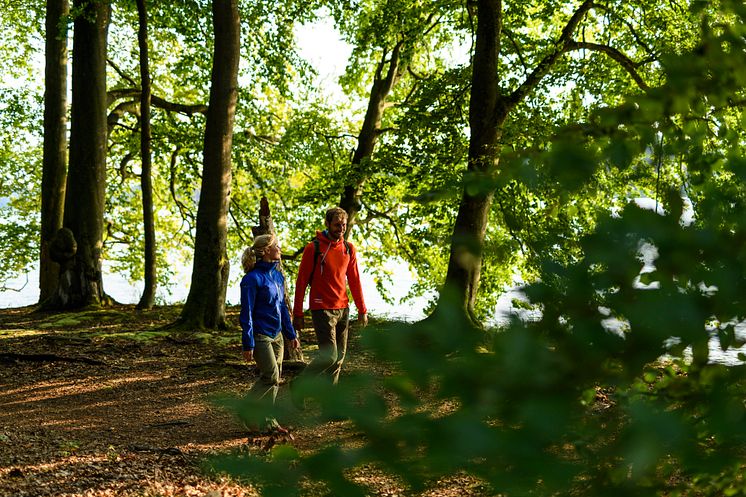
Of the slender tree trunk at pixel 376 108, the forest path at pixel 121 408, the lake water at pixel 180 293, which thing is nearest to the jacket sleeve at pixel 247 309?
the forest path at pixel 121 408

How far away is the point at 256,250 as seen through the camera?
646cm

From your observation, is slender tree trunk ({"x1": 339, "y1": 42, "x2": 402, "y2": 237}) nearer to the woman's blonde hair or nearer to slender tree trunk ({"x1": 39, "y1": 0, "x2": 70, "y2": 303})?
slender tree trunk ({"x1": 39, "y1": 0, "x2": 70, "y2": 303})

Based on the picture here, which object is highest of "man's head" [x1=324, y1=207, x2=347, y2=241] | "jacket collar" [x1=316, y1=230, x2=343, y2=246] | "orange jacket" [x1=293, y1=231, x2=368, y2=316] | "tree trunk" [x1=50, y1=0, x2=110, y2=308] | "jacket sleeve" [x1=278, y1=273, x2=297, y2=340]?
"tree trunk" [x1=50, y1=0, x2=110, y2=308]

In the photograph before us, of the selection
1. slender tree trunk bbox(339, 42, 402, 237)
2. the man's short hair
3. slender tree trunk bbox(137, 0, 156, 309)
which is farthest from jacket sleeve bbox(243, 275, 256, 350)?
slender tree trunk bbox(339, 42, 402, 237)

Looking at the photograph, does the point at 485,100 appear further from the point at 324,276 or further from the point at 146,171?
the point at 146,171

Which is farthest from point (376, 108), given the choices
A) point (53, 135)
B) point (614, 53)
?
point (53, 135)

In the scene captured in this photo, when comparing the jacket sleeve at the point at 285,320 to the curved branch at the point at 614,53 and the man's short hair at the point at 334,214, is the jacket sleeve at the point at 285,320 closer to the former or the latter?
the man's short hair at the point at 334,214

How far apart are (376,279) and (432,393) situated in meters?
20.5

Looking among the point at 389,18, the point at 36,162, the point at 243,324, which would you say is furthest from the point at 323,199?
the point at 36,162

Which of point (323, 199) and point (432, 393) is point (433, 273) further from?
point (432, 393)

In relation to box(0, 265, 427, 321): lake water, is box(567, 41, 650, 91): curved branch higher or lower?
higher

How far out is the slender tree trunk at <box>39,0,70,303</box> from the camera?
1586 cm

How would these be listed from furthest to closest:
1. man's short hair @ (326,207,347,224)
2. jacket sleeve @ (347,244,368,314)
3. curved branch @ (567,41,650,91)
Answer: curved branch @ (567,41,650,91) → jacket sleeve @ (347,244,368,314) → man's short hair @ (326,207,347,224)

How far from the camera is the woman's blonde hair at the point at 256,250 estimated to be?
6438 mm
